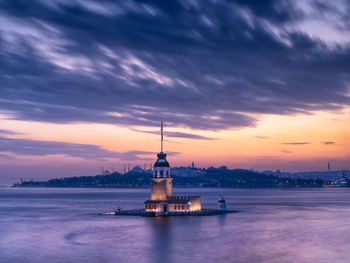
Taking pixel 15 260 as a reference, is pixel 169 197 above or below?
above

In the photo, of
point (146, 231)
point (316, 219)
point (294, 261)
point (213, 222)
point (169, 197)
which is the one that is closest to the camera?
point (294, 261)

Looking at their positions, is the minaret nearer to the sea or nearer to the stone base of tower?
the stone base of tower

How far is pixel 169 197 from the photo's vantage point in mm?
91625

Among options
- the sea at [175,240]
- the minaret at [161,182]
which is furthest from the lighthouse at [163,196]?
the sea at [175,240]

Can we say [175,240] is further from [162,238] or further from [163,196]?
[163,196]

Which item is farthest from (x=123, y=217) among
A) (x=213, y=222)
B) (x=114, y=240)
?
(x=114, y=240)

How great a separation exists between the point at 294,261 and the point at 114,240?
23.7 m

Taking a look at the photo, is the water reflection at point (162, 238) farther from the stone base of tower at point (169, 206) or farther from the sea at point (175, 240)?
the stone base of tower at point (169, 206)

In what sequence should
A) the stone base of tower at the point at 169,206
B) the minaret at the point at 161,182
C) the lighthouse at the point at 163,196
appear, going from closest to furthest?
1. the minaret at the point at 161,182
2. the lighthouse at the point at 163,196
3. the stone base of tower at the point at 169,206

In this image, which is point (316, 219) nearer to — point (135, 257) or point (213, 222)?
point (213, 222)

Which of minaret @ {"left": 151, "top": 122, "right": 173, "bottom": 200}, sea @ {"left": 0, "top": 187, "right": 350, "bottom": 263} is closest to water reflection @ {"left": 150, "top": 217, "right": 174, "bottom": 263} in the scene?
sea @ {"left": 0, "top": 187, "right": 350, "bottom": 263}

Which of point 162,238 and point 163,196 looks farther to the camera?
point 163,196

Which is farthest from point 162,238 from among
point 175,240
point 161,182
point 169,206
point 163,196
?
point 163,196

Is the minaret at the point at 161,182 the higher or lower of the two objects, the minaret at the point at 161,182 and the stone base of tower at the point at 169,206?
the higher
